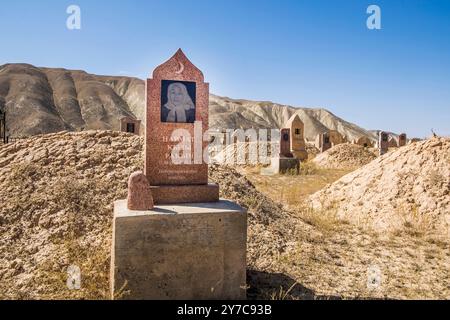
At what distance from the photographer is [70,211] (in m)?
6.00

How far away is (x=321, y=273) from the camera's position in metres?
5.12

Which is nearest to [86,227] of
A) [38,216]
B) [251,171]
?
[38,216]

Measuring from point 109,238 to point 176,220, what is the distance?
6.96 ft

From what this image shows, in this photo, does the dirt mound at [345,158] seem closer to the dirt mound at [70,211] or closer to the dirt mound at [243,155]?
the dirt mound at [243,155]

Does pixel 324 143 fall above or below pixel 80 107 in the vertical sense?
below

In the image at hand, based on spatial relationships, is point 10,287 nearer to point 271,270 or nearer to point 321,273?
point 271,270

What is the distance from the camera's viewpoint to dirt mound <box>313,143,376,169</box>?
22078 millimetres

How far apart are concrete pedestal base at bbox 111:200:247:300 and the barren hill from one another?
53.5m

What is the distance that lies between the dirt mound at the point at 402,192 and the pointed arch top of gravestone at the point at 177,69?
5849 mm

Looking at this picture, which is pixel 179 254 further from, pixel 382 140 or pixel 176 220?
pixel 382 140

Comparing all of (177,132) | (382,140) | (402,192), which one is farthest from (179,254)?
(382,140)

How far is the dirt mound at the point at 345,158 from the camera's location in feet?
72.4
